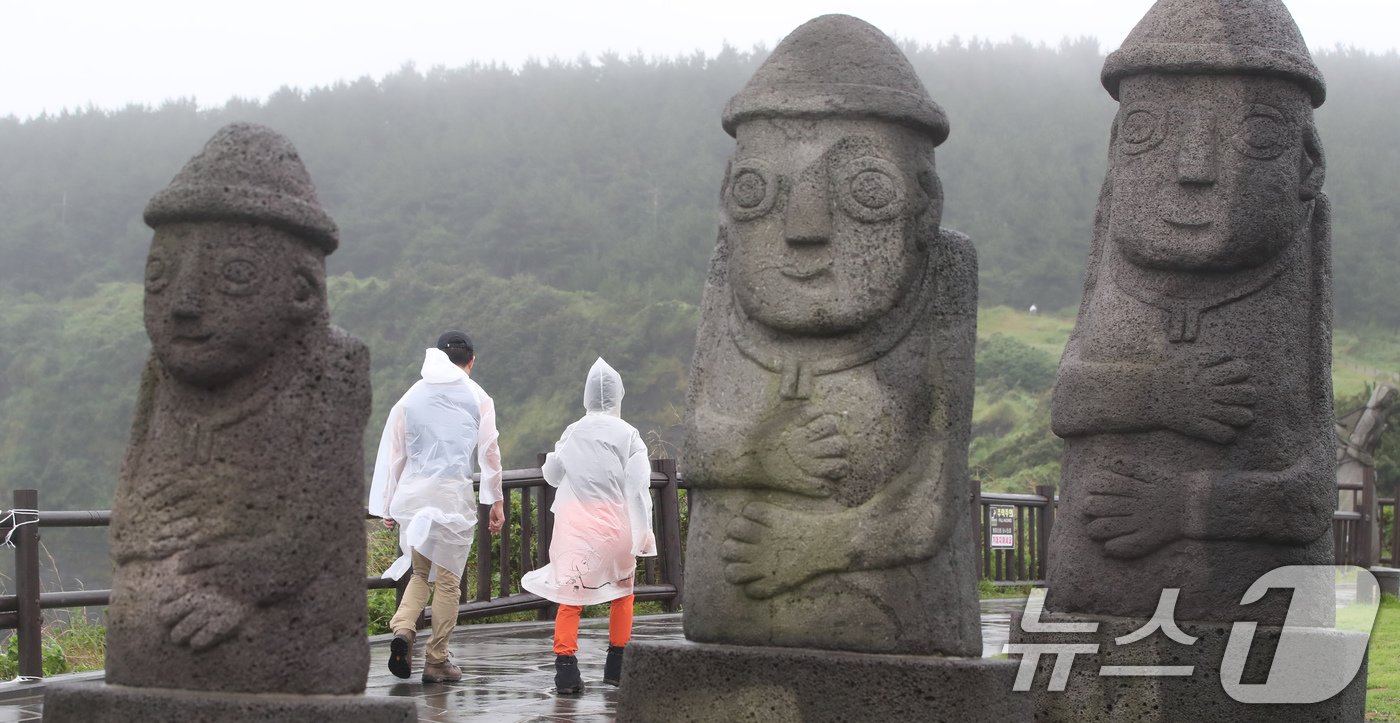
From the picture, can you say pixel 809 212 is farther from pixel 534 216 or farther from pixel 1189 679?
pixel 534 216

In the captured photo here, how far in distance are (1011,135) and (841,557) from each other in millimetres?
53189

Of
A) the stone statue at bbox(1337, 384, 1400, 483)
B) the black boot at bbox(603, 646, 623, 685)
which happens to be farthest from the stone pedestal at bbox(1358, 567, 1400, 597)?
the black boot at bbox(603, 646, 623, 685)

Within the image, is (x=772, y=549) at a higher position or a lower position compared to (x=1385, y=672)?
higher

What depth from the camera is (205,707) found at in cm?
453

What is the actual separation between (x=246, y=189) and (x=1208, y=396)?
3.60 metres

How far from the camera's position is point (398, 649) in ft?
27.1

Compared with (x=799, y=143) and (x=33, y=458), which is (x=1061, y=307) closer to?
(x=33, y=458)

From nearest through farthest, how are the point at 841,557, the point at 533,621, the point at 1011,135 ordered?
the point at 841,557, the point at 533,621, the point at 1011,135

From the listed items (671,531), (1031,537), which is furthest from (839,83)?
(1031,537)

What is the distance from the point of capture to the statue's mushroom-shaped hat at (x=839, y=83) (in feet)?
18.8

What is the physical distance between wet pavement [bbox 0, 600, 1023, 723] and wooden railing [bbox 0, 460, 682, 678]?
0.23 meters

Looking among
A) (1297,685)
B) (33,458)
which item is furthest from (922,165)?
(33,458)

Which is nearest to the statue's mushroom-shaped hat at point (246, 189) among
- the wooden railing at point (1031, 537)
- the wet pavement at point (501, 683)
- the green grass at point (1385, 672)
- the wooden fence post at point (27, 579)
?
the wet pavement at point (501, 683)

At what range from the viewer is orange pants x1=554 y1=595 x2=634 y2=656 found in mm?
8000
